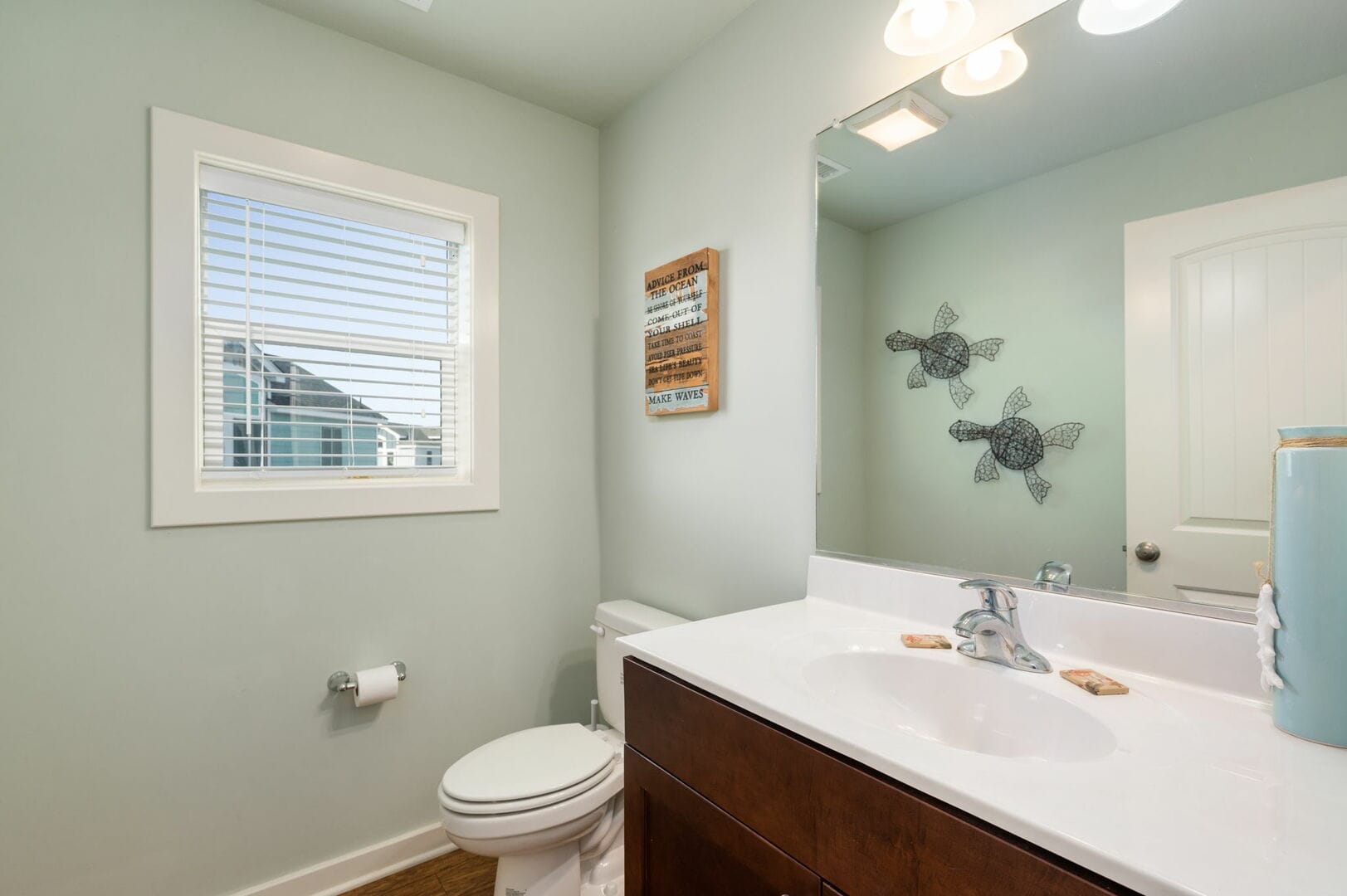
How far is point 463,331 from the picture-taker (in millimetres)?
1970

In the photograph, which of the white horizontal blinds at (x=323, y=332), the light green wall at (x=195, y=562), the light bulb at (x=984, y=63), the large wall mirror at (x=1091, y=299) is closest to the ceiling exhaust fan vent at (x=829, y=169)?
the large wall mirror at (x=1091, y=299)

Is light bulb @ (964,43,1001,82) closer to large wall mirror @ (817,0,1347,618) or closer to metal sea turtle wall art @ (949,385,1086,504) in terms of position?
large wall mirror @ (817,0,1347,618)

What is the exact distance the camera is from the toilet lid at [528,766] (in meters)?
1.38

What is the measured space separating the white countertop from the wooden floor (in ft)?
3.91

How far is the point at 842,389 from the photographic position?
1383 millimetres

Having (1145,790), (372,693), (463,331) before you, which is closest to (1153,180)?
(1145,790)

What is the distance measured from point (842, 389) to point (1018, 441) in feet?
1.29

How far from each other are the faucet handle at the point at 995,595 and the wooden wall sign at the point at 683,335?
2.84 feet

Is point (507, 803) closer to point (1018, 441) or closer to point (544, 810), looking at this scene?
point (544, 810)

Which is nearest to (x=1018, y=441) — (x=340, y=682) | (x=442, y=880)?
(x=340, y=682)

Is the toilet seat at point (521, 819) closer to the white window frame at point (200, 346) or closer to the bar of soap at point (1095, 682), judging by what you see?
the white window frame at point (200, 346)

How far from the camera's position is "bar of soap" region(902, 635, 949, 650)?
1.04m

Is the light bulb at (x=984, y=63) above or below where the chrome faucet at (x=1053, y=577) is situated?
above

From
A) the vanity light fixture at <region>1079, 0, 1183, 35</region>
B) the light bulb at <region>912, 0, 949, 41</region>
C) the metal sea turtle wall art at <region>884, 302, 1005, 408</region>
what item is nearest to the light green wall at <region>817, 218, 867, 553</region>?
the metal sea turtle wall art at <region>884, 302, 1005, 408</region>
